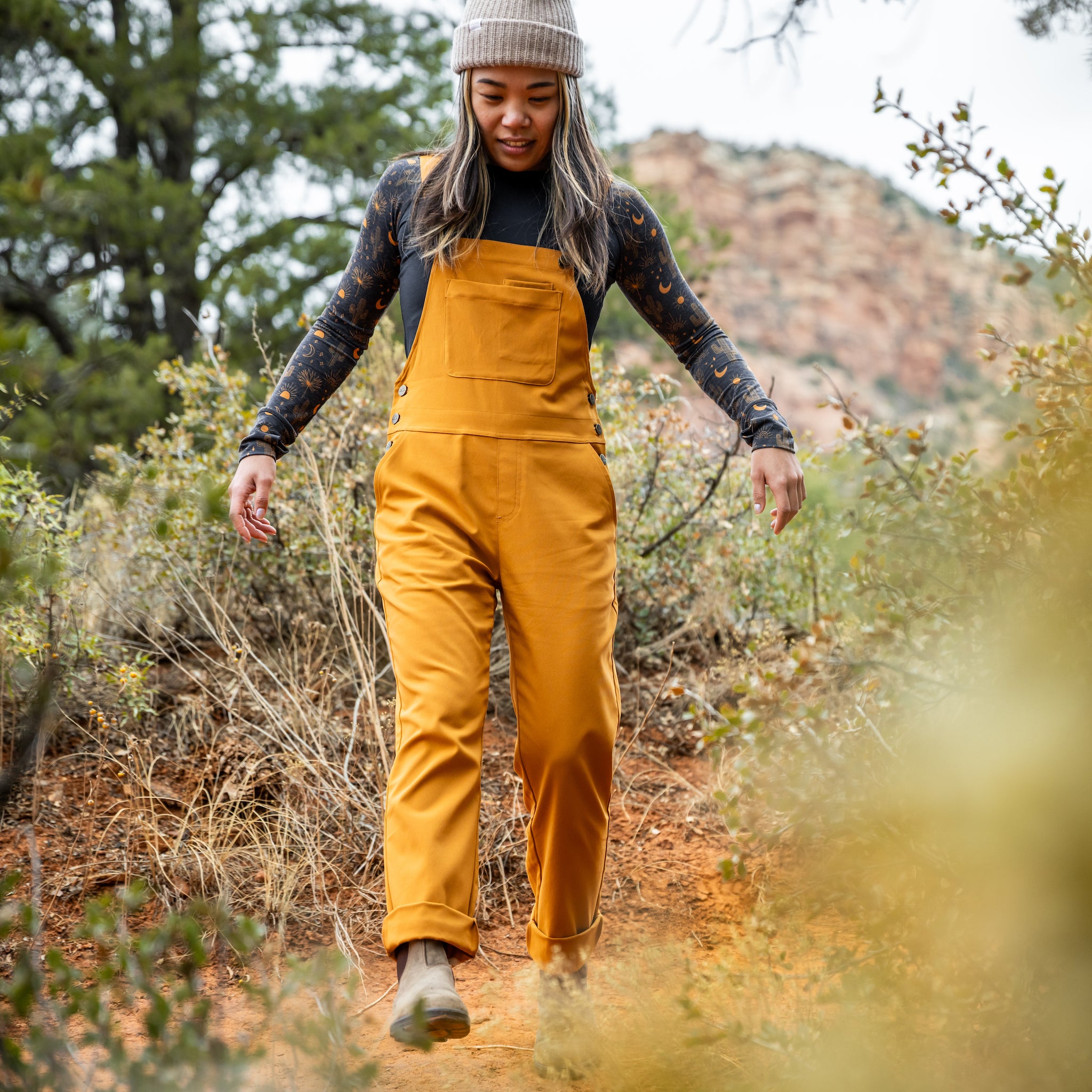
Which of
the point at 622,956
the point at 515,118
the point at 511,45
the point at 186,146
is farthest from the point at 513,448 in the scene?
the point at 186,146

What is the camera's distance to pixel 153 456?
4.62m

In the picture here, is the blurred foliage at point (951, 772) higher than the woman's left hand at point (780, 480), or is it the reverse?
the woman's left hand at point (780, 480)

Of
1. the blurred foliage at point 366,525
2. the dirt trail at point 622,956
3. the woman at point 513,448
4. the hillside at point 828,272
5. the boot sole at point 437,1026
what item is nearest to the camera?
the boot sole at point 437,1026

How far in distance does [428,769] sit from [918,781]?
33.3 inches

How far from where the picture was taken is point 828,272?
157 feet

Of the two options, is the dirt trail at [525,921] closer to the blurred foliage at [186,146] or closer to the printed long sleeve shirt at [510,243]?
the printed long sleeve shirt at [510,243]

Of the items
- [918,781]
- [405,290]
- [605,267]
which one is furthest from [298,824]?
[918,781]

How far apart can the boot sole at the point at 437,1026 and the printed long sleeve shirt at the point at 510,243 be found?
1.22 m

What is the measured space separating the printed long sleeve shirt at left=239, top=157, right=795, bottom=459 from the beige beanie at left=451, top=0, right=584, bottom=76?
9.0 inches

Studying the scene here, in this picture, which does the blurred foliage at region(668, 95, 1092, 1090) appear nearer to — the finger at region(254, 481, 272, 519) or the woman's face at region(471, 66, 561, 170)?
the woman's face at region(471, 66, 561, 170)

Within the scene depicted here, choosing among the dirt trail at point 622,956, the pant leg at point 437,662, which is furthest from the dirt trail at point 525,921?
the pant leg at point 437,662

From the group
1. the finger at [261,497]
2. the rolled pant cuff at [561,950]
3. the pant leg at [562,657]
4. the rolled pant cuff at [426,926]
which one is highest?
the finger at [261,497]

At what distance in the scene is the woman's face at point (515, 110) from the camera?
2217mm

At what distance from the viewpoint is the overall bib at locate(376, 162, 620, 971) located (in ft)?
6.57
